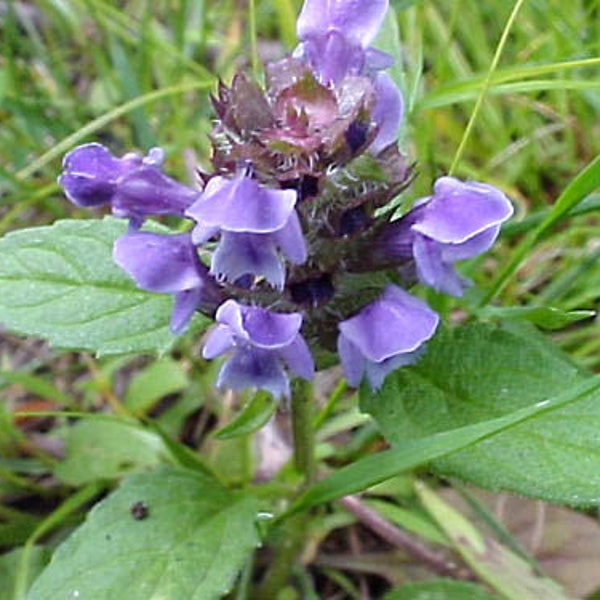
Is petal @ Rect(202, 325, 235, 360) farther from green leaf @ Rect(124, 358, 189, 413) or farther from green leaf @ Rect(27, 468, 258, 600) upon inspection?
green leaf @ Rect(124, 358, 189, 413)

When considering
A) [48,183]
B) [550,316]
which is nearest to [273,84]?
[550,316]

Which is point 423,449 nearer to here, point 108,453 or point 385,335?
point 385,335

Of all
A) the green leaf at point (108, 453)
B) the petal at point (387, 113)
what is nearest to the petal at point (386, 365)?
the petal at point (387, 113)

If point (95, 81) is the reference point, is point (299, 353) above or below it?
above

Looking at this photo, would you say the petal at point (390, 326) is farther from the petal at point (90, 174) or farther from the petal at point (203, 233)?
the petal at point (90, 174)

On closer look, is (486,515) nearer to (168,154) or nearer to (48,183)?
(168,154)

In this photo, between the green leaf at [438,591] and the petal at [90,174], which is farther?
the green leaf at [438,591]
